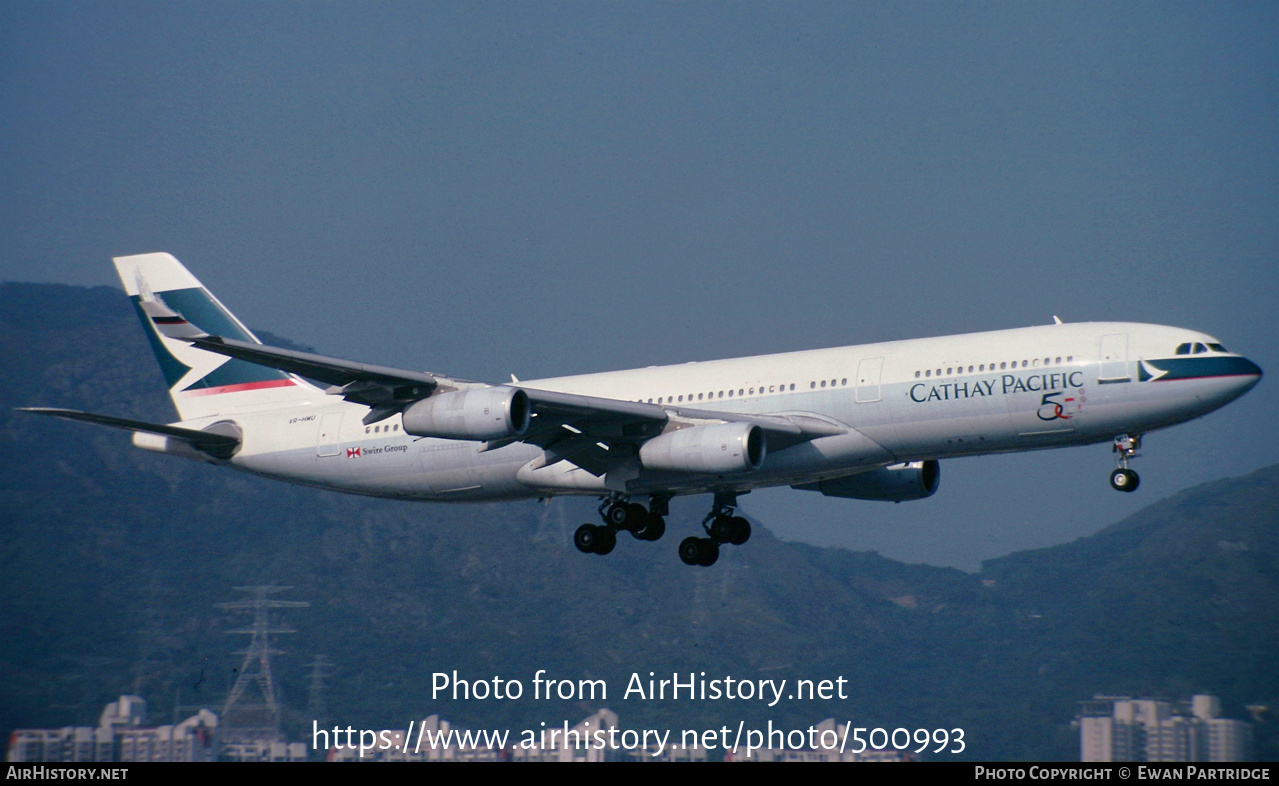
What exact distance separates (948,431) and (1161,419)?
5.14m

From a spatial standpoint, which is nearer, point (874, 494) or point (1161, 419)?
point (1161, 419)

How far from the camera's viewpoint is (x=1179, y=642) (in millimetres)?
125562

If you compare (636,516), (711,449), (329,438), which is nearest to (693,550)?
A: (636,516)

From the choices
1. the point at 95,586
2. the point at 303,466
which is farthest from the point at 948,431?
→ the point at 95,586

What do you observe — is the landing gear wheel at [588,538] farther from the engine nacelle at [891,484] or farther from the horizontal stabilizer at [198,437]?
the horizontal stabilizer at [198,437]

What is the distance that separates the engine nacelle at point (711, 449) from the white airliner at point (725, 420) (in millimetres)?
46

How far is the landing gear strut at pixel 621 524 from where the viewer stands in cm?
4244

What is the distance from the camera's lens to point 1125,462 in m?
37.3

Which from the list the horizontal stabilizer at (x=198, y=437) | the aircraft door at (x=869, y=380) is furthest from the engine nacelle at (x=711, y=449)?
the horizontal stabilizer at (x=198, y=437)

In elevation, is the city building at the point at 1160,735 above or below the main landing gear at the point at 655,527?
below

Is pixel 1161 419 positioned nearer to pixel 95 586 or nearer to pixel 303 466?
pixel 303 466

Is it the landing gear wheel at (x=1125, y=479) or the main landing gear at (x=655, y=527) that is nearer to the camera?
the landing gear wheel at (x=1125, y=479)

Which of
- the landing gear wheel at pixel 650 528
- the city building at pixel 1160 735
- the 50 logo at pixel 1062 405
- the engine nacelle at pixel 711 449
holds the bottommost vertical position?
the city building at pixel 1160 735

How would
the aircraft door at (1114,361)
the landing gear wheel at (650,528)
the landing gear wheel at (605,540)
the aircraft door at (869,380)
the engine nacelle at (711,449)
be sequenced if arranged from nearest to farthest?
the aircraft door at (1114,361), the engine nacelle at (711,449), the aircraft door at (869,380), the landing gear wheel at (650,528), the landing gear wheel at (605,540)
